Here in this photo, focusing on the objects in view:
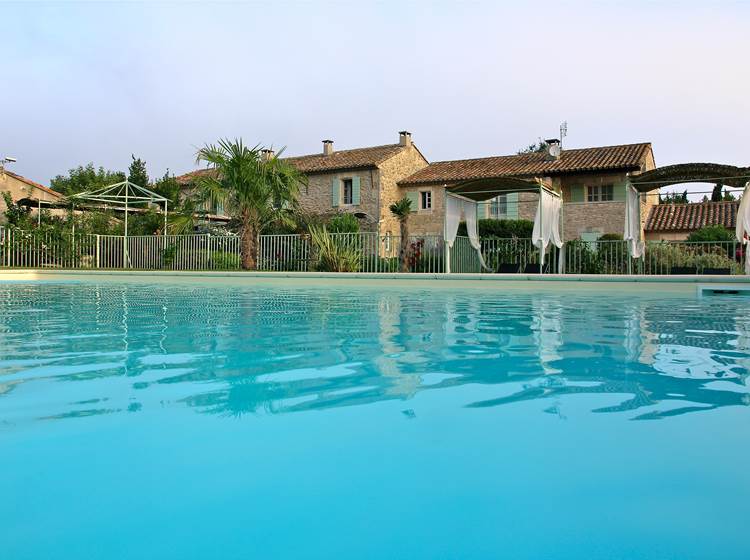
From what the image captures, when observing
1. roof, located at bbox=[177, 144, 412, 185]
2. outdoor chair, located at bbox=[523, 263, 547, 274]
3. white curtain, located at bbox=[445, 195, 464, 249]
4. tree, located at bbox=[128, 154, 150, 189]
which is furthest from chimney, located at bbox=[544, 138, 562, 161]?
tree, located at bbox=[128, 154, 150, 189]

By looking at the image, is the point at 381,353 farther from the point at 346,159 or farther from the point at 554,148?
the point at 346,159

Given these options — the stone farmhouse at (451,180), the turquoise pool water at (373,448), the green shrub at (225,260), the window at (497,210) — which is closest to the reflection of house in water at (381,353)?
the turquoise pool water at (373,448)

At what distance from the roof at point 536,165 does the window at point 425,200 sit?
2.15 feet

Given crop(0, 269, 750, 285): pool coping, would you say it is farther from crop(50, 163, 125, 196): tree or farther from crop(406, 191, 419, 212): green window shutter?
crop(50, 163, 125, 196): tree

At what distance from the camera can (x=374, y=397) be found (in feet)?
10.8

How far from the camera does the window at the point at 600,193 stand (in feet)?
90.1

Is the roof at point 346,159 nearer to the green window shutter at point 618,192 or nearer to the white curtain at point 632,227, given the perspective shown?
the green window shutter at point 618,192

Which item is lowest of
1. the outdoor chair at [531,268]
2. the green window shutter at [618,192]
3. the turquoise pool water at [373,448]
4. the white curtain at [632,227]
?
the turquoise pool water at [373,448]

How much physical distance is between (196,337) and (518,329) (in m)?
3.11

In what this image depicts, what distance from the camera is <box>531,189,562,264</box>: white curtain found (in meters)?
15.6

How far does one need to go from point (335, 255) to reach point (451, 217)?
3521mm

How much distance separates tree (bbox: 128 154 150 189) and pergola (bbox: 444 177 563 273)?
44.2 meters

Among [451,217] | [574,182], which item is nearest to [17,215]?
[451,217]

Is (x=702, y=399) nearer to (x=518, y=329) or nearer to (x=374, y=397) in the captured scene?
(x=374, y=397)
